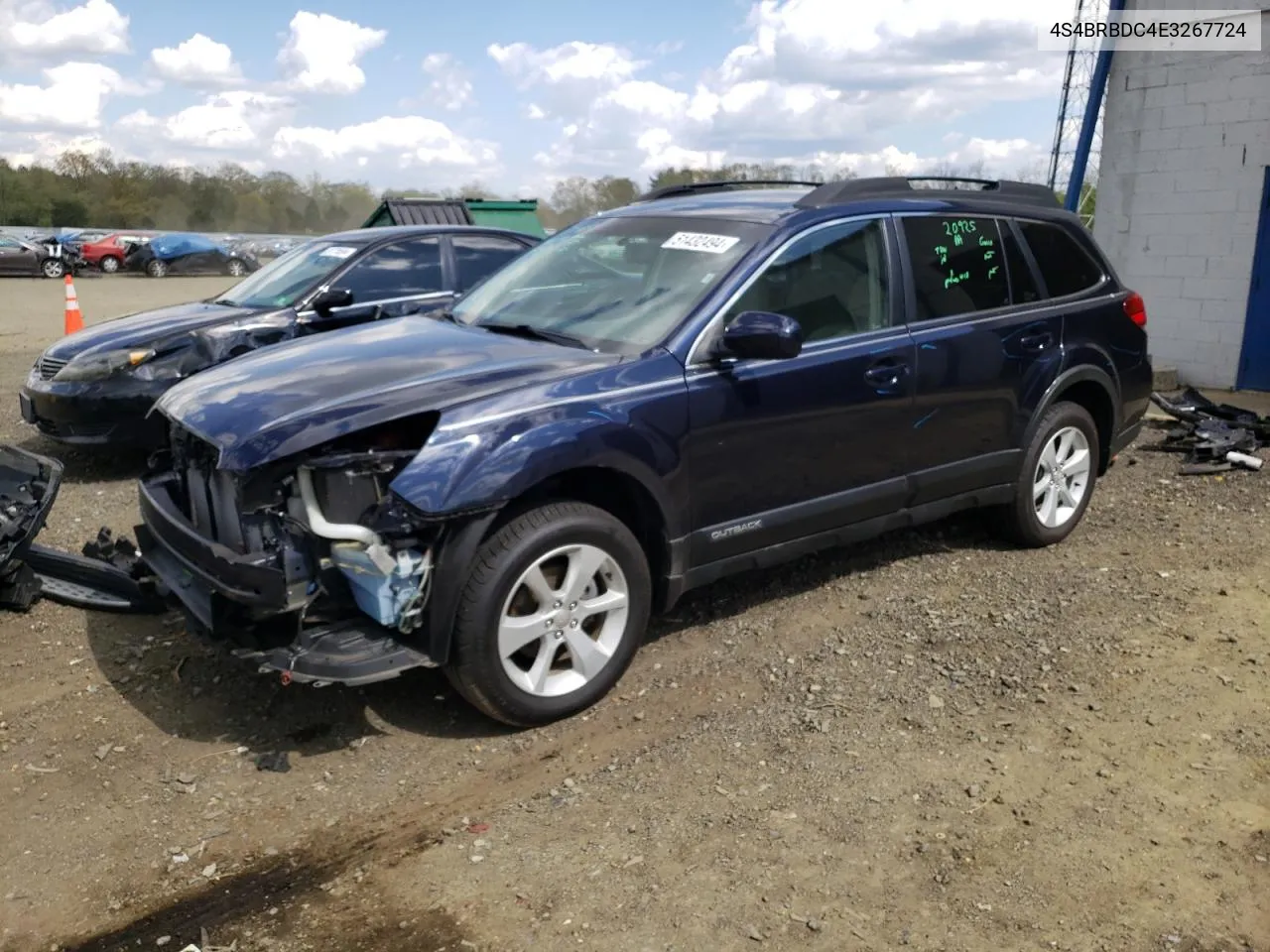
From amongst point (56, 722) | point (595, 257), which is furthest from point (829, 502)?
point (56, 722)

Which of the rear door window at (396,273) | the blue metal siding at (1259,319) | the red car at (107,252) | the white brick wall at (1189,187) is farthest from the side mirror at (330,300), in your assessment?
the red car at (107,252)

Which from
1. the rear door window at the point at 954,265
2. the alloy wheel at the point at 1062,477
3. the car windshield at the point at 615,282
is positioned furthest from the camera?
the alloy wheel at the point at 1062,477

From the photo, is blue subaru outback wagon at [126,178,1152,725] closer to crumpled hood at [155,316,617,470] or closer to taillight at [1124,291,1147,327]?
crumpled hood at [155,316,617,470]

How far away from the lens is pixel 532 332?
4359 mm

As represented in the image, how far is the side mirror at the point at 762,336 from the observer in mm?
3869

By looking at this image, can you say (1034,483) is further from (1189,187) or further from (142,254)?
(142,254)

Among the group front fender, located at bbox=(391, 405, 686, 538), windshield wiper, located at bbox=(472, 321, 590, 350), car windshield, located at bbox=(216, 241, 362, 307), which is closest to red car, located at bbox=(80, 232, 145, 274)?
car windshield, located at bbox=(216, 241, 362, 307)

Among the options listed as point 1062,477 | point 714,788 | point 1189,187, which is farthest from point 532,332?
point 1189,187

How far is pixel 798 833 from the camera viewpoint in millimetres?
3205

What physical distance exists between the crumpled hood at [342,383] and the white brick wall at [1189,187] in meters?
8.23

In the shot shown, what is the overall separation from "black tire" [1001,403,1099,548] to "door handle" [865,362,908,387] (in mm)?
1136

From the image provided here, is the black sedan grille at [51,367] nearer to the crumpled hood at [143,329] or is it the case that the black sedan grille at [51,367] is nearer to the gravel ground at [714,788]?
the crumpled hood at [143,329]

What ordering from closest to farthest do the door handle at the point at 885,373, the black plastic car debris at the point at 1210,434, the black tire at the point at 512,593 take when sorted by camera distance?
the black tire at the point at 512,593, the door handle at the point at 885,373, the black plastic car debris at the point at 1210,434

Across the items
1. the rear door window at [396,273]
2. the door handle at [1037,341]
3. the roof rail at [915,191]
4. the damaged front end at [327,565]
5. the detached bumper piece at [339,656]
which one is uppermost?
the roof rail at [915,191]
